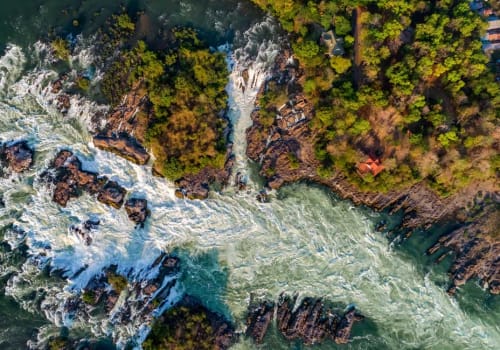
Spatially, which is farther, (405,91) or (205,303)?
(205,303)

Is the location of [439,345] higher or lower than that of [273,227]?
lower

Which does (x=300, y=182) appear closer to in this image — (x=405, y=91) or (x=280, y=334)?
(x=405, y=91)

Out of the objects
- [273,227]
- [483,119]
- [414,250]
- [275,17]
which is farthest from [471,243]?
[275,17]

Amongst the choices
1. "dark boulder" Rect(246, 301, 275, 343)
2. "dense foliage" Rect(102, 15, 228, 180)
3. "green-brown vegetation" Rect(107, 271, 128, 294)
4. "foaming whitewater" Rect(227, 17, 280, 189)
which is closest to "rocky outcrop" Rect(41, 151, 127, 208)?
"dense foliage" Rect(102, 15, 228, 180)

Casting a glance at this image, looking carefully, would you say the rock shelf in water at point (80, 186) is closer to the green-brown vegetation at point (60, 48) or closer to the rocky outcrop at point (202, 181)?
the rocky outcrop at point (202, 181)

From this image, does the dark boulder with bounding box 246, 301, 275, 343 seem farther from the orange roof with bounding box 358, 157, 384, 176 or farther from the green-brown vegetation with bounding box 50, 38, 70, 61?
the green-brown vegetation with bounding box 50, 38, 70, 61

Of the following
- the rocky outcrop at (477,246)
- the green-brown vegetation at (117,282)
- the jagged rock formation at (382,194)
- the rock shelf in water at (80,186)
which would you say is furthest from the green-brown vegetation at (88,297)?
the rocky outcrop at (477,246)
